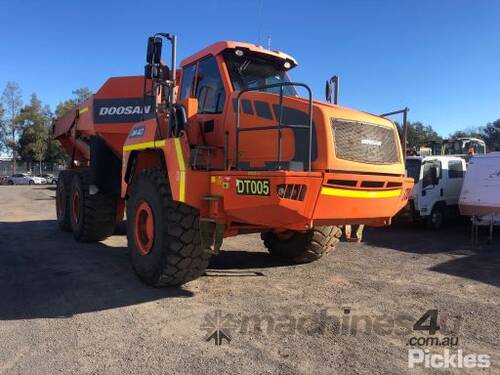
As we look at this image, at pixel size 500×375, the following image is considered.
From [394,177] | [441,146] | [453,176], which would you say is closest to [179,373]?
[394,177]

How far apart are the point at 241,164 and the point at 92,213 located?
16.1ft

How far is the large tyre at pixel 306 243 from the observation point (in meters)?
6.90

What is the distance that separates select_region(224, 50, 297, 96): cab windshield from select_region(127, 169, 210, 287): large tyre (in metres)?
1.47

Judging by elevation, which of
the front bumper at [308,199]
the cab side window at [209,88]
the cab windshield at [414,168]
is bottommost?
the front bumper at [308,199]

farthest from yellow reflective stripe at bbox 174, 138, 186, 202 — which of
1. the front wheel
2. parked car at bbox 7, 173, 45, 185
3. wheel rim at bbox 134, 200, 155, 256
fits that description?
parked car at bbox 7, 173, 45, 185

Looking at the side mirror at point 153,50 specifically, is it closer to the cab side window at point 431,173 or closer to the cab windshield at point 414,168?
the cab windshield at point 414,168

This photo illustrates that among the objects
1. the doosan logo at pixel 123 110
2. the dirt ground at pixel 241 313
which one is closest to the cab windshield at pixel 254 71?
the dirt ground at pixel 241 313

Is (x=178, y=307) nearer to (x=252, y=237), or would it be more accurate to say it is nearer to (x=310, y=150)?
(x=310, y=150)

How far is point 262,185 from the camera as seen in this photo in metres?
4.46

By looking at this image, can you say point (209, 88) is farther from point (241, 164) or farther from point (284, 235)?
point (284, 235)

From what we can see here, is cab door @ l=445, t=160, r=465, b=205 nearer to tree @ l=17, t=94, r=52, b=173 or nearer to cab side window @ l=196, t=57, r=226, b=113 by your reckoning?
cab side window @ l=196, t=57, r=226, b=113

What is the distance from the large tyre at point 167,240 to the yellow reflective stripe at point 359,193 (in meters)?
1.65

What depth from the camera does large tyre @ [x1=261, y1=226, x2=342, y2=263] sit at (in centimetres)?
690

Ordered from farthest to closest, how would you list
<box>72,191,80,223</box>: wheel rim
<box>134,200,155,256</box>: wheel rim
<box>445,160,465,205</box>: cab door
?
<box>445,160,465,205</box>: cab door
<box>72,191,80,223</box>: wheel rim
<box>134,200,155,256</box>: wheel rim
